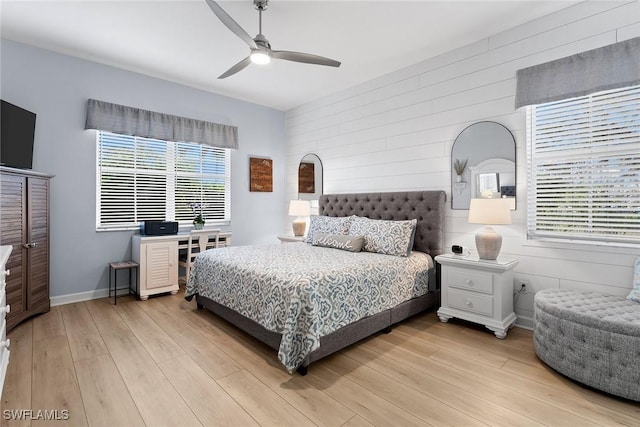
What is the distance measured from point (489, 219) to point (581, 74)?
1413 mm

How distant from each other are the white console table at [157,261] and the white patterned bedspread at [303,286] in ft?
2.45

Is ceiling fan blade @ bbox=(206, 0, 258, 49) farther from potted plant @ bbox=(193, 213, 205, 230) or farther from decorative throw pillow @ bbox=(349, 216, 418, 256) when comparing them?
potted plant @ bbox=(193, 213, 205, 230)

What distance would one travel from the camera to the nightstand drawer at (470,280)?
283 cm

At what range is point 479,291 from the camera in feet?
9.48

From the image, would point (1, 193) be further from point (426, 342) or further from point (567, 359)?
point (567, 359)

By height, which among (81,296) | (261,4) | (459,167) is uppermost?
(261,4)

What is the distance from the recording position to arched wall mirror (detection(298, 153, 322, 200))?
5.12 meters

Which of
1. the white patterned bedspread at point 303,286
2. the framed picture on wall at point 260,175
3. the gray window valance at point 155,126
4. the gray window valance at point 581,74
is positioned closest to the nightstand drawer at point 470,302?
the white patterned bedspread at point 303,286

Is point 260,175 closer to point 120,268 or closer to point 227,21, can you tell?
point 120,268

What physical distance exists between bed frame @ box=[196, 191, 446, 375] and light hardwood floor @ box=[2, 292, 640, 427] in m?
0.13

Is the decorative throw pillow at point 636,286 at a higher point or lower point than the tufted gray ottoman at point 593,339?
higher

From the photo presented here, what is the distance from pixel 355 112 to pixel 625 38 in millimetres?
2796

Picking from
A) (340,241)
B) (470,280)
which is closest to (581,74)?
(470,280)

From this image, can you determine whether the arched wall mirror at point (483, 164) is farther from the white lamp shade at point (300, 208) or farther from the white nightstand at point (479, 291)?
the white lamp shade at point (300, 208)
